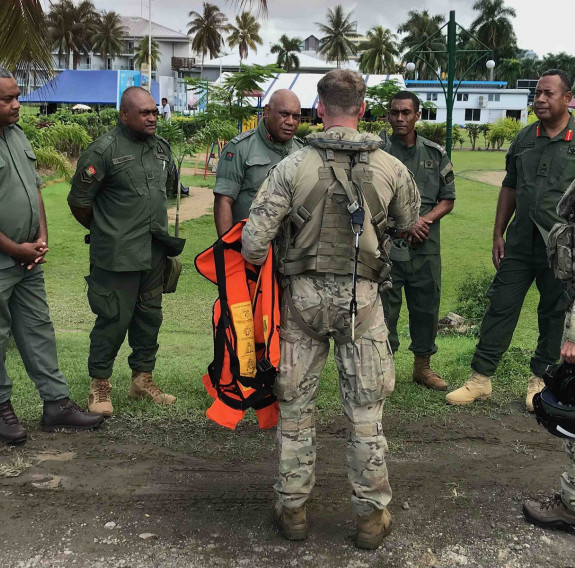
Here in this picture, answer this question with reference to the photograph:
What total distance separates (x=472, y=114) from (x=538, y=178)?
6311cm

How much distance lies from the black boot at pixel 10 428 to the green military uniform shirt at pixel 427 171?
288cm

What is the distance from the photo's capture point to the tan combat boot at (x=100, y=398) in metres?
4.49

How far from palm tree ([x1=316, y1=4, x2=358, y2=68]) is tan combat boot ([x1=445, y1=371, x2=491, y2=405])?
304ft

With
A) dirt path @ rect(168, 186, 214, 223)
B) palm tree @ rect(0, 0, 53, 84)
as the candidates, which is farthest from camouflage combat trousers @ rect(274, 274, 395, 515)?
dirt path @ rect(168, 186, 214, 223)

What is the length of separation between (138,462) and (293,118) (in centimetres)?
224

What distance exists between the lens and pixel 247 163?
14.3 ft

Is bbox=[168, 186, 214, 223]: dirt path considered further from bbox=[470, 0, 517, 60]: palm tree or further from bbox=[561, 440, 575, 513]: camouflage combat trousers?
bbox=[470, 0, 517, 60]: palm tree

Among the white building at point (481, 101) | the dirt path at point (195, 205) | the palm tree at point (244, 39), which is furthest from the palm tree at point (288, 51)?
the dirt path at point (195, 205)

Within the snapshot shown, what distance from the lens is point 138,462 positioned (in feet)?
12.4

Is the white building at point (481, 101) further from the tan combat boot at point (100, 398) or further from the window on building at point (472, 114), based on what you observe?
the tan combat boot at point (100, 398)

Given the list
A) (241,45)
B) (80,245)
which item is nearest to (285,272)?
(80,245)

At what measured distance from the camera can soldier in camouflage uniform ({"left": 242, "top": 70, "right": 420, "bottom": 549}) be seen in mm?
2900

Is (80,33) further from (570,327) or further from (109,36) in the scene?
(570,327)

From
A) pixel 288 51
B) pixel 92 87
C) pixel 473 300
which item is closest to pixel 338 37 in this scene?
pixel 288 51
